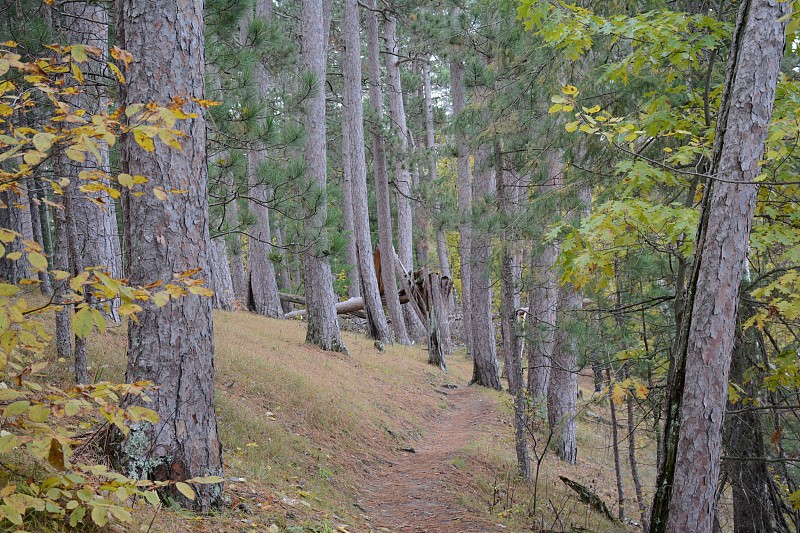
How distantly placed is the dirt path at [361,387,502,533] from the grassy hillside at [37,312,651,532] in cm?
16

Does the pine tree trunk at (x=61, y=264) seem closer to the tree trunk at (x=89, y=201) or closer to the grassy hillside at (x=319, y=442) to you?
the grassy hillside at (x=319, y=442)

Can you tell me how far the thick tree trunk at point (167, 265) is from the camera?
14.0 feet

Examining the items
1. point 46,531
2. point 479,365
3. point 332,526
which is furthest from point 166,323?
point 479,365

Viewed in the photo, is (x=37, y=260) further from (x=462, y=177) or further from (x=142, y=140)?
(x=462, y=177)

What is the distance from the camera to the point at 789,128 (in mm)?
4633

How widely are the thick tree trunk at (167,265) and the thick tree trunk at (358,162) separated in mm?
12422

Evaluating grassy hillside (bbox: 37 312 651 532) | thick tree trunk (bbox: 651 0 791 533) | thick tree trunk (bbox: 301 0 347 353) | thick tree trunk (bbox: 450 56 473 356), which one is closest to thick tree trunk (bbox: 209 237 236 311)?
grassy hillside (bbox: 37 312 651 532)

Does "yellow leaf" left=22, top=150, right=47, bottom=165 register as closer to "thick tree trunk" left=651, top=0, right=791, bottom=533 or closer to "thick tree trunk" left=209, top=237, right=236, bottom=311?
"thick tree trunk" left=651, top=0, right=791, bottom=533

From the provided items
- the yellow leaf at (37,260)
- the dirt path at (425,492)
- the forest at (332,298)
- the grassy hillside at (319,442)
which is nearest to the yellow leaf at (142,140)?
the forest at (332,298)

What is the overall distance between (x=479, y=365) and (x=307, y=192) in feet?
28.0

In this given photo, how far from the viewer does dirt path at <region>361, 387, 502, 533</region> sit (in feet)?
21.2

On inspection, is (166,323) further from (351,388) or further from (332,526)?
(351,388)

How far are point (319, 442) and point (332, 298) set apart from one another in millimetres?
5816

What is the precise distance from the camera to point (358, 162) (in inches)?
677
